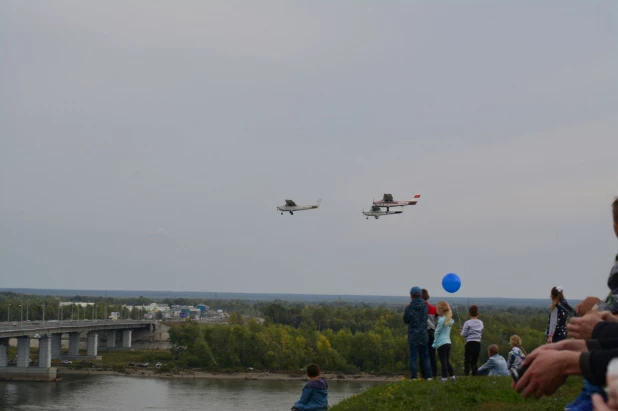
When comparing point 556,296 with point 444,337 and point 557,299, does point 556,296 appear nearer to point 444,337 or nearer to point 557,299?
point 557,299

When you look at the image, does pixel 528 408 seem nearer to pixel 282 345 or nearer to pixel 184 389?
pixel 184 389

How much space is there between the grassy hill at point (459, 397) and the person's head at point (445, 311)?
1231mm

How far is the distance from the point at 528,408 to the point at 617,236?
7.87 metres

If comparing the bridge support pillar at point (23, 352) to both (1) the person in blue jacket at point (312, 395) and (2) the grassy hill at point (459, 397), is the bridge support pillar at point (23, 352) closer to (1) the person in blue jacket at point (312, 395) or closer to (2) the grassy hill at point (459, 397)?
(2) the grassy hill at point (459, 397)

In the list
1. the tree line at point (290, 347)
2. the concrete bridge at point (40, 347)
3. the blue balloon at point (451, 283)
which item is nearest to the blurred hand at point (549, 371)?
the blue balloon at point (451, 283)

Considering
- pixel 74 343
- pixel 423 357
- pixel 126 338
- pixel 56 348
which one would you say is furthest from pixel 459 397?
pixel 126 338

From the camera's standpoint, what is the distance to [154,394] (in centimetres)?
5675

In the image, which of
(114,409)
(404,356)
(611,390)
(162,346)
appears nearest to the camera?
(611,390)

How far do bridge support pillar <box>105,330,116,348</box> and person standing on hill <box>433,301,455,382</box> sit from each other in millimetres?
93442

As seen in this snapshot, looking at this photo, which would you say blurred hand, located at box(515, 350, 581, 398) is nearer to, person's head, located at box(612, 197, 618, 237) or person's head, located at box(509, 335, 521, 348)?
person's head, located at box(612, 197, 618, 237)

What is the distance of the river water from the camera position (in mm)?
48312

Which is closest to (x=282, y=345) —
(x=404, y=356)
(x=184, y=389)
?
(x=404, y=356)

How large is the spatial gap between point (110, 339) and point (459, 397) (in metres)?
96.8

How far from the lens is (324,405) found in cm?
1059
